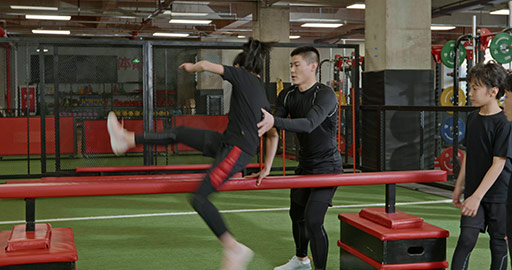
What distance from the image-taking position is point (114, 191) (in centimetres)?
316

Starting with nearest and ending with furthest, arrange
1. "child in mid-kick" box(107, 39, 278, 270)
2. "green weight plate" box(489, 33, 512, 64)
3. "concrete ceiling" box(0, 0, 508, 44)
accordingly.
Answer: "child in mid-kick" box(107, 39, 278, 270), "green weight plate" box(489, 33, 512, 64), "concrete ceiling" box(0, 0, 508, 44)

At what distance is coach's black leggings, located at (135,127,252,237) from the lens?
3047 mm

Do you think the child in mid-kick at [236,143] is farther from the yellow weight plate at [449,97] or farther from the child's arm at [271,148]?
the yellow weight plate at [449,97]

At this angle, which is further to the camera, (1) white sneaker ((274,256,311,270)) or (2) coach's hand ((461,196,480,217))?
(1) white sneaker ((274,256,311,270))

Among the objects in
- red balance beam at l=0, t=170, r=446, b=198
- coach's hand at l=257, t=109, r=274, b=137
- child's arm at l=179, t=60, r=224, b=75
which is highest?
child's arm at l=179, t=60, r=224, b=75

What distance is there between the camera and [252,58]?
312cm

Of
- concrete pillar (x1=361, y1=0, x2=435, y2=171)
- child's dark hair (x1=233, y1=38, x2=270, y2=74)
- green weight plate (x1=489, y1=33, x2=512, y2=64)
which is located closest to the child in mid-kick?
child's dark hair (x1=233, y1=38, x2=270, y2=74)

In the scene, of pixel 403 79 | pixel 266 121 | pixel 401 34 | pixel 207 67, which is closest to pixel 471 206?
pixel 266 121

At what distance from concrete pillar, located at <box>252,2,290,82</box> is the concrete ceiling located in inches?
11.5

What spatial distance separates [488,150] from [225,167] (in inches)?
55.7

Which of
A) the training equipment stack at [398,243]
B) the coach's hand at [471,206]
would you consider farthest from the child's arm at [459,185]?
the training equipment stack at [398,243]

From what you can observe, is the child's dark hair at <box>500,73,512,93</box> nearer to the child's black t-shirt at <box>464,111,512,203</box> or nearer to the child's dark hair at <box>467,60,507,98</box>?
the child's dark hair at <box>467,60,507,98</box>

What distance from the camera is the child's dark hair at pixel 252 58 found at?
10.2ft

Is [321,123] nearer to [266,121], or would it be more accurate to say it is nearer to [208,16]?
[266,121]
